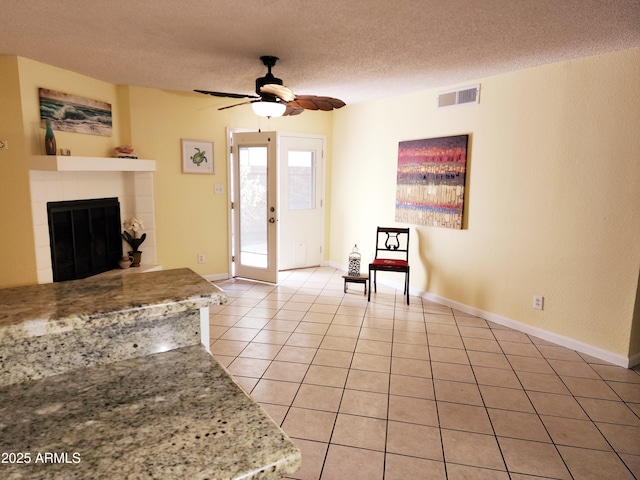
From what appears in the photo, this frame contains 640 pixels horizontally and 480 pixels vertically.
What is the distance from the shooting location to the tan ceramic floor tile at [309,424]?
7.40 feet

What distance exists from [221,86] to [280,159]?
1.53 m

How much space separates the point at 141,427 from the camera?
0.86 metres

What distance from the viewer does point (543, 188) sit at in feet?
11.4

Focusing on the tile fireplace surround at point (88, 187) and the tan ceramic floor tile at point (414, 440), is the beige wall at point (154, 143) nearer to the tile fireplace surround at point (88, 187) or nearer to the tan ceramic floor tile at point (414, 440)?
the tile fireplace surround at point (88, 187)

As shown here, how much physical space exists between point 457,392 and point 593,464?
80 centimetres

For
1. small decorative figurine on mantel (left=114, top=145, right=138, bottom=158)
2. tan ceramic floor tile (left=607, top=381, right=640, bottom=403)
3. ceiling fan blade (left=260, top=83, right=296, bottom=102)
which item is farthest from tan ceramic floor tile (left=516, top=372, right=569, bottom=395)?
small decorative figurine on mantel (left=114, top=145, right=138, bottom=158)

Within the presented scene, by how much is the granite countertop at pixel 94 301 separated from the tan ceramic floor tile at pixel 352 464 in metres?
1.22

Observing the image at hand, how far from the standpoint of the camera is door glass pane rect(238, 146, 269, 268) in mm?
5207

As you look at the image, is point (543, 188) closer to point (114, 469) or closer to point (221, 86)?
point (221, 86)

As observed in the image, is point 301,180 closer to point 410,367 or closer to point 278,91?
point 278,91

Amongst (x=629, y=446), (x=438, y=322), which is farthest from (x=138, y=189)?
(x=629, y=446)

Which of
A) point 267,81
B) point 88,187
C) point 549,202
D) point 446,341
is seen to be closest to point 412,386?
point 446,341

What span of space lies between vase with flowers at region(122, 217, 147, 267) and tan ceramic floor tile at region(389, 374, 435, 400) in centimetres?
308

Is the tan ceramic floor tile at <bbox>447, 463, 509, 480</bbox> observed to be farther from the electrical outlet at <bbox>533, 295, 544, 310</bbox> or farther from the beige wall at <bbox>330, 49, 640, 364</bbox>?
the electrical outlet at <bbox>533, 295, 544, 310</bbox>
